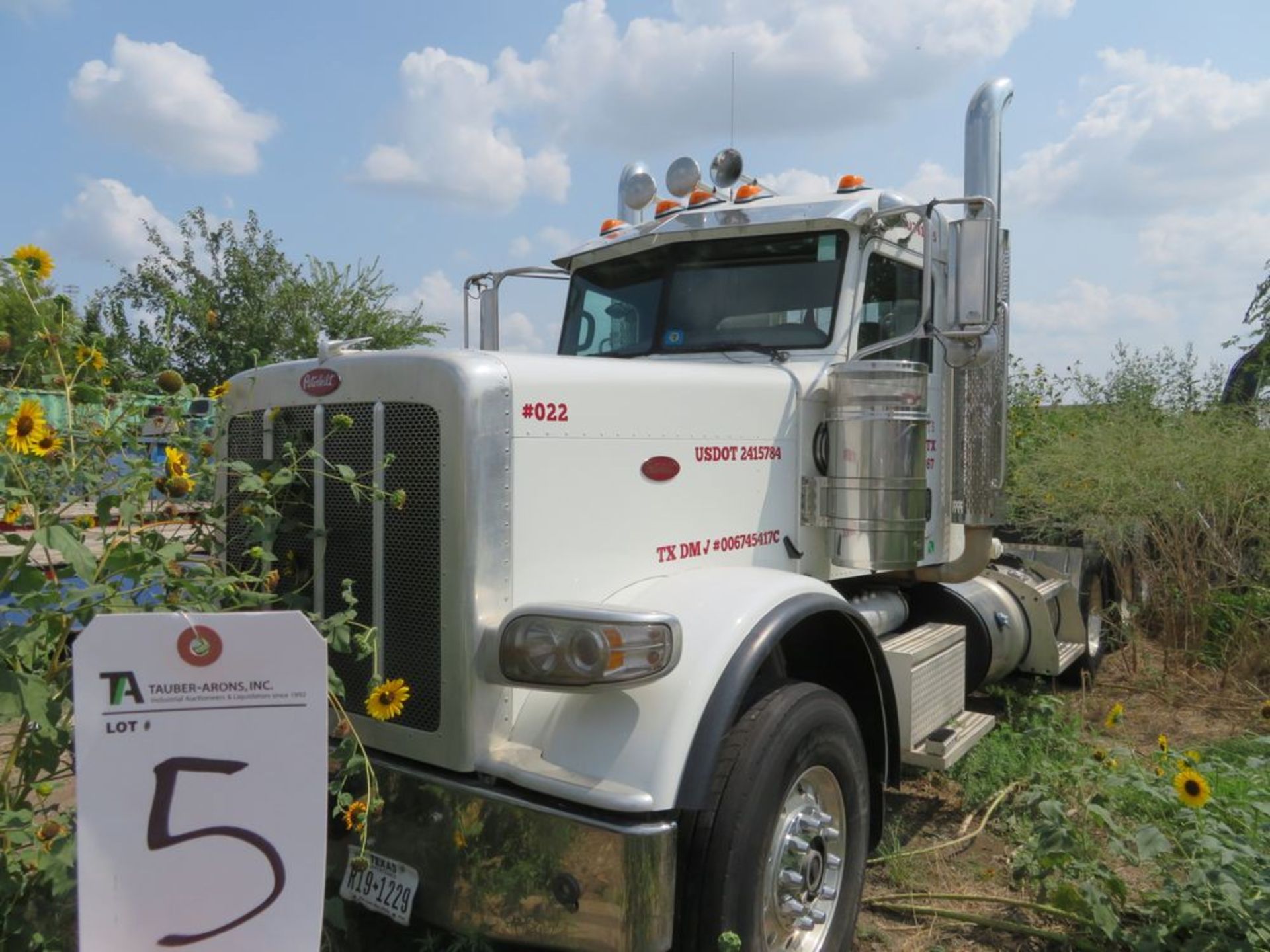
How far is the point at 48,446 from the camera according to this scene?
205cm

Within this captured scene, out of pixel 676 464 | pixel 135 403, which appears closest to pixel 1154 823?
pixel 676 464

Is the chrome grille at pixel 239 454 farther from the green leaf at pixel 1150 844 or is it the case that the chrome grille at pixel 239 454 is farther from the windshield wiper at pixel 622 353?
the green leaf at pixel 1150 844

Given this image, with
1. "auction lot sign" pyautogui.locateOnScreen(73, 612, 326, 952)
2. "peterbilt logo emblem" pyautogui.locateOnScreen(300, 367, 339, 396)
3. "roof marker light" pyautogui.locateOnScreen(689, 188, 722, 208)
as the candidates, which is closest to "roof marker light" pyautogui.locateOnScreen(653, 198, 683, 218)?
"roof marker light" pyautogui.locateOnScreen(689, 188, 722, 208)

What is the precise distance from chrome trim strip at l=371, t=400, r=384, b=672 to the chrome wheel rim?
3.82 ft

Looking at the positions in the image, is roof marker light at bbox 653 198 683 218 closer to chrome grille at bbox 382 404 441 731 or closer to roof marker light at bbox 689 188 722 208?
roof marker light at bbox 689 188 722 208

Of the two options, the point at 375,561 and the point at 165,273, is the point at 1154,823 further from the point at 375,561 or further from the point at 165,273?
the point at 165,273

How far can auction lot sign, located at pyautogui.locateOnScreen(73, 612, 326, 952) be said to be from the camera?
1595 millimetres

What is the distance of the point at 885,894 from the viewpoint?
334 centimetres

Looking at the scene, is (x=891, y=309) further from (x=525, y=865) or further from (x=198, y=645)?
(x=198, y=645)

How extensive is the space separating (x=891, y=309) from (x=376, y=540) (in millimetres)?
2451

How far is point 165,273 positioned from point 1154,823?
56.0 ft

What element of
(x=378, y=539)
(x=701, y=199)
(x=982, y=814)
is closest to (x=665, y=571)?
(x=378, y=539)

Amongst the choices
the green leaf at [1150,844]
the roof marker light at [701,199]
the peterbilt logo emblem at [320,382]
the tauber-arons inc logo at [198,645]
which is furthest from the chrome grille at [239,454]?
the green leaf at [1150,844]

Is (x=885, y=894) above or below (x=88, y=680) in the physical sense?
below
